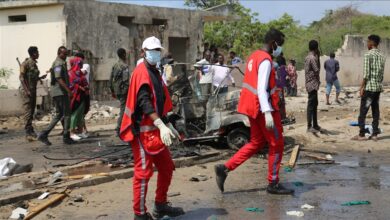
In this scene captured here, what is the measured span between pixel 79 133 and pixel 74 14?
629cm

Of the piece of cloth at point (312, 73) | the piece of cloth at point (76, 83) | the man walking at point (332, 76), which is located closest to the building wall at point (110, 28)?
the piece of cloth at point (76, 83)

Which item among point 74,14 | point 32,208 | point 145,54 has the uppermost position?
point 74,14

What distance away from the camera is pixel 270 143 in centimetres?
632

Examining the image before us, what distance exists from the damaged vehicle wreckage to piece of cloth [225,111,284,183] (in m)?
2.44

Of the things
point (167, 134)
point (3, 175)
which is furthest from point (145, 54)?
point (3, 175)

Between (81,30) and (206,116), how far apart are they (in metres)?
8.84

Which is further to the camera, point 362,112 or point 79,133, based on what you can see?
point 79,133

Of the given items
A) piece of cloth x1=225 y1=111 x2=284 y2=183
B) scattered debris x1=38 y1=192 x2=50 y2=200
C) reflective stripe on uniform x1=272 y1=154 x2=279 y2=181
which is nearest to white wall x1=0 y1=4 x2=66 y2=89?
scattered debris x1=38 y1=192 x2=50 y2=200

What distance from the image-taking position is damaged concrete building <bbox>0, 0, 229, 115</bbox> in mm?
16562

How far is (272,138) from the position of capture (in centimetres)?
627

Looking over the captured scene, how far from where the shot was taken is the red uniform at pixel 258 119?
247 inches

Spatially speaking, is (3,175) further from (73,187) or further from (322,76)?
(322,76)

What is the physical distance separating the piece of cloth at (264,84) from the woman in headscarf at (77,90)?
563 cm

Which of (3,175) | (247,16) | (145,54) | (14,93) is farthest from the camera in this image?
(247,16)
